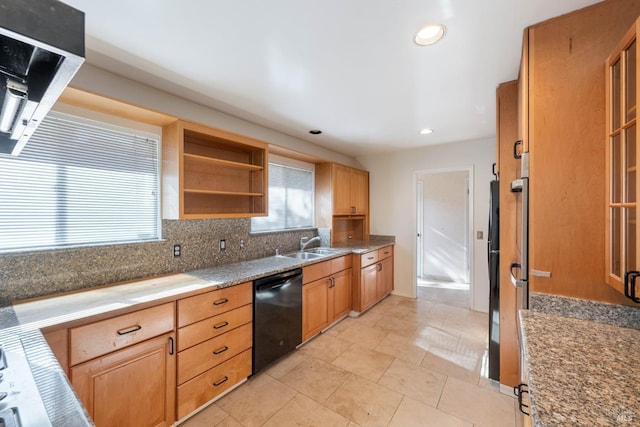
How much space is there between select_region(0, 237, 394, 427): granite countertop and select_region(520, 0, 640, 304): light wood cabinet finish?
185 centimetres

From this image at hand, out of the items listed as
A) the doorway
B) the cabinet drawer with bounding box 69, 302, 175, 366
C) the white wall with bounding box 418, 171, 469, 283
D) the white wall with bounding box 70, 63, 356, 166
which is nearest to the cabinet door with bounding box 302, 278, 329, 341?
the cabinet drawer with bounding box 69, 302, 175, 366

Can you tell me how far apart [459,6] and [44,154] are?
255cm

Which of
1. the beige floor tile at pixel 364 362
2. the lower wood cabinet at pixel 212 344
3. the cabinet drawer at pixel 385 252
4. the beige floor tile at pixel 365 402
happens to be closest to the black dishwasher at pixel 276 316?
the lower wood cabinet at pixel 212 344

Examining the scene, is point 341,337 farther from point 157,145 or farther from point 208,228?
point 157,145

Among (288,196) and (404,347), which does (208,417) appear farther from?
(288,196)

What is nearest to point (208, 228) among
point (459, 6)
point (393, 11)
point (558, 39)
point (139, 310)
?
point (139, 310)

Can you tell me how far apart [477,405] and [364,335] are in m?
1.24

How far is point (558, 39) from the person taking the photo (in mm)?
1308

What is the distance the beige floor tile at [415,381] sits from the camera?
6.68 ft

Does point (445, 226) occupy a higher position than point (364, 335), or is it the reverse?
point (445, 226)

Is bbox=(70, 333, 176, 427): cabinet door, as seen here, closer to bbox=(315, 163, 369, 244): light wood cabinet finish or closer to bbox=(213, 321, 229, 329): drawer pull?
bbox=(213, 321, 229, 329): drawer pull

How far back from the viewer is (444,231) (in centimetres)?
535

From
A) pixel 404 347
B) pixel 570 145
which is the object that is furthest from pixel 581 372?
pixel 404 347

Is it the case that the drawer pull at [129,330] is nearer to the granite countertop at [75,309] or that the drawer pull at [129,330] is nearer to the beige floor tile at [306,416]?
the granite countertop at [75,309]
